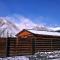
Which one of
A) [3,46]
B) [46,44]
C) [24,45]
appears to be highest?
[46,44]

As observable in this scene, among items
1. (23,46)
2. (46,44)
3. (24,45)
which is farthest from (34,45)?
(46,44)

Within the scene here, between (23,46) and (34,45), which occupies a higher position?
(34,45)

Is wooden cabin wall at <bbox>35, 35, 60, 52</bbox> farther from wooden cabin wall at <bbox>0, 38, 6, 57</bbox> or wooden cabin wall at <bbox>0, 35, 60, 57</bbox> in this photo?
wooden cabin wall at <bbox>0, 38, 6, 57</bbox>

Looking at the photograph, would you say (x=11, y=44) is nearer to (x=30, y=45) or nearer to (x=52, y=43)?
(x=30, y=45)

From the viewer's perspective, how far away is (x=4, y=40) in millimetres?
22359

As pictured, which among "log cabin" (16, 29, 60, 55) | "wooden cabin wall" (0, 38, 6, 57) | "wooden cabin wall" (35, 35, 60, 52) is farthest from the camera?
"wooden cabin wall" (35, 35, 60, 52)

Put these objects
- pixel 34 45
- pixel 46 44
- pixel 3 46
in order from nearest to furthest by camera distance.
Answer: pixel 3 46 → pixel 34 45 → pixel 46 44

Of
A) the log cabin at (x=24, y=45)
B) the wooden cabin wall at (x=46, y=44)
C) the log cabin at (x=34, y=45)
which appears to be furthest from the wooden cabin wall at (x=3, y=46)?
the wooden cabin wall at (x=46, y=44)

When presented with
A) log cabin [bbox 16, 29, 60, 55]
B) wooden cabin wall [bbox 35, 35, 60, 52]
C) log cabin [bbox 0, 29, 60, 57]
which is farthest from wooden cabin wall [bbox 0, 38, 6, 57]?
wooden cabin wall [bbox 35, 35, 60, 52]

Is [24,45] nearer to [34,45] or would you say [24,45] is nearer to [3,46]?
[34,45]

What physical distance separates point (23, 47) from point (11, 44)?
1.51 m

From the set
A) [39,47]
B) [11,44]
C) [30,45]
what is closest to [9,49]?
[11,44]

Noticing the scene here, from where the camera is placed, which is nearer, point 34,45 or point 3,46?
point 3,46

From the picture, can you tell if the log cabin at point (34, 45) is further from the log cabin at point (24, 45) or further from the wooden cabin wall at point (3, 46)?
the wooden cabin wall at point (3, 46)
